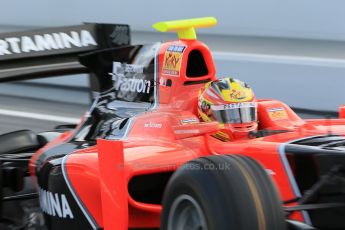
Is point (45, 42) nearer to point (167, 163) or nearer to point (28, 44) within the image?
point (28, 44)

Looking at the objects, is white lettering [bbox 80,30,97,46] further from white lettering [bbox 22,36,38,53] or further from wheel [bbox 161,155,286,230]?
wheel [bbox 161,155,286,230]

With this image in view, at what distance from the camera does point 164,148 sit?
443 centimetres


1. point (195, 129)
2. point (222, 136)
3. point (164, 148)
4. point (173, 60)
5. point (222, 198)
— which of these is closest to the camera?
point (222, 198)

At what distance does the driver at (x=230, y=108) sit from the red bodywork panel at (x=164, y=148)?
8 centimetres

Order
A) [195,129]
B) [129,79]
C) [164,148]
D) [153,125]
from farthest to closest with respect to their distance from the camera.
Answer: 1. [129,79]
2. [153,125]
3. [164,148]
4. [195,129]

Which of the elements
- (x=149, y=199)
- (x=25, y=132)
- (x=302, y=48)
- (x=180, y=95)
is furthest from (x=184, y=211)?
(x=302, y=48)

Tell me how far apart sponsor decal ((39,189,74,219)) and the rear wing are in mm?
1178

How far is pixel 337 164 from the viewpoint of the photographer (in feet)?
12.2

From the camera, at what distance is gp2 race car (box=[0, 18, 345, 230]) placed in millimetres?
3432

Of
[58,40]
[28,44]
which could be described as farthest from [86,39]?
[28,44]

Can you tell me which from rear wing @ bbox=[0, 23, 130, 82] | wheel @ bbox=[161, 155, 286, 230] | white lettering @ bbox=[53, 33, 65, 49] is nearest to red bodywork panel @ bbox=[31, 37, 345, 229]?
wheel @ bbox=[161, 155, 286, 230]

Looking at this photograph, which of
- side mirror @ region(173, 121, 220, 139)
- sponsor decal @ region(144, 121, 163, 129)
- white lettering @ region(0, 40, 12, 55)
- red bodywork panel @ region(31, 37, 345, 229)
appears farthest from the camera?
white lettering @ region(0, 40, 12, 55)

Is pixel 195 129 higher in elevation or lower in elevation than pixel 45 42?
lower

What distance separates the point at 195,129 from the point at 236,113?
0.54 meters
